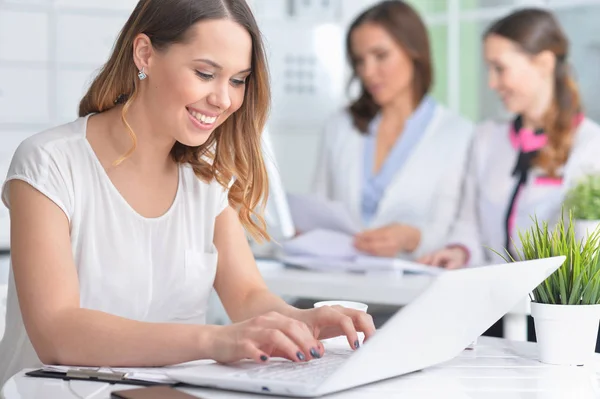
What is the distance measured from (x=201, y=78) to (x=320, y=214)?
1.33 m

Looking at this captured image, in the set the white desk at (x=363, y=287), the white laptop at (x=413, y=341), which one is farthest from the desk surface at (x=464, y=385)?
the white desk at (x=363, y=287)

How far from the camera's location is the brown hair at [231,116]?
1.65 m

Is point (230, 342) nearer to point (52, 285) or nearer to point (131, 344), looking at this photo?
point (131, 344)

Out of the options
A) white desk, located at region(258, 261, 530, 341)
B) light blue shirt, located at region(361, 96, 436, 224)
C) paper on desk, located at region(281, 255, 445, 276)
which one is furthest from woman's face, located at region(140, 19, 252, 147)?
light blue shirt, located at region(361, 96, 436, 224)

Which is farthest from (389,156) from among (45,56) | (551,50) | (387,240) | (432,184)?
(45,56)

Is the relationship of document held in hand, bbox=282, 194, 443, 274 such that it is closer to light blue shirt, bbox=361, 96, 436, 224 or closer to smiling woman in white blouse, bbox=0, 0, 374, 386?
light blue shirt, bbox=361, 96, 436, 224

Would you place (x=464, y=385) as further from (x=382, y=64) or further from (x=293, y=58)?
(x=293, y=58)

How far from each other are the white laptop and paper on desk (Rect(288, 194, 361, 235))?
1507 millimetres

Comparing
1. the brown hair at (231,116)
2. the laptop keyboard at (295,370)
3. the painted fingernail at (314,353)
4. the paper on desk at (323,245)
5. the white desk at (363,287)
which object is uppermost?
the brown hair at (231,116)

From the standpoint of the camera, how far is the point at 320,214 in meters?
2.90

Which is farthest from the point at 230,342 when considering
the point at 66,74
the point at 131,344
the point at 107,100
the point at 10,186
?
the point at 66,74

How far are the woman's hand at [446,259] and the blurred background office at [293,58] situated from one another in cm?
80

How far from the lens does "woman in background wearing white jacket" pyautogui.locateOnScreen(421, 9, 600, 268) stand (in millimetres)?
2836

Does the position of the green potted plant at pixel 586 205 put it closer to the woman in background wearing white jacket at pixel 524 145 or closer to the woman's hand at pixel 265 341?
the woman in background wearing white jacket at pixel 524 145
